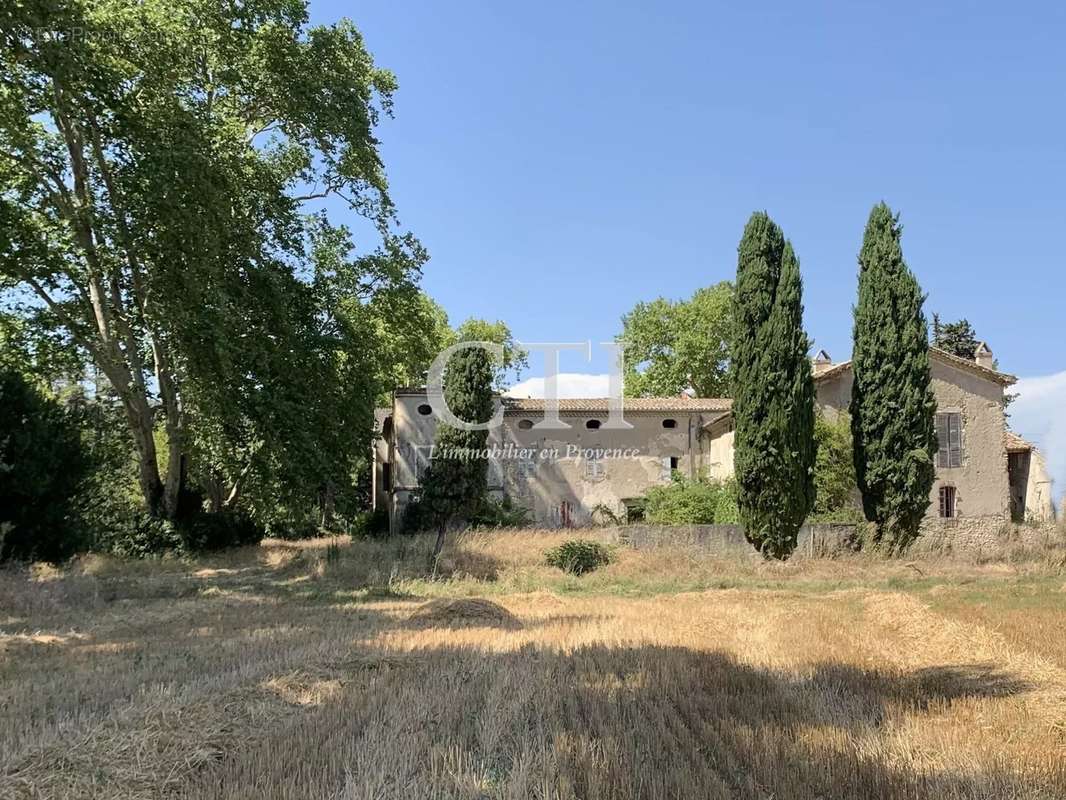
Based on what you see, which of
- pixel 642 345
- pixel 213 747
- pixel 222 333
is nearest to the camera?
pixel 213 747

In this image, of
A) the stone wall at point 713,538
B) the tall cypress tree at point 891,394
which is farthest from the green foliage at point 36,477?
the tall cypress tree at point 891,394

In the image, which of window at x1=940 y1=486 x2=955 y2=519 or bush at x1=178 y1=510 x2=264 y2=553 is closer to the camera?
bush at x1=178 y1=510 x2=264 y2=553

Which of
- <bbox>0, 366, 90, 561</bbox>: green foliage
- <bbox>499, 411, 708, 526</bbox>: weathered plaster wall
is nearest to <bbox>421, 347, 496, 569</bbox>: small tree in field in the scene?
<bbox>499, 411, 708, 526</bbox>: weathered plaster wall

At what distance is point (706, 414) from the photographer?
2634 cm

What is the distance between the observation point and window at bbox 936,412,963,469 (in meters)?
23.0

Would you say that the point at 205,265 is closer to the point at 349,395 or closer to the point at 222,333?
the point at 222,333

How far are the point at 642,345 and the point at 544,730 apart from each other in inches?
1535

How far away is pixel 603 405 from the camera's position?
85.9 ft

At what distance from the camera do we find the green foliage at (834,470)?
69.1ft

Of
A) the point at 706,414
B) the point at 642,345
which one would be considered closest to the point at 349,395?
the point at 706,414

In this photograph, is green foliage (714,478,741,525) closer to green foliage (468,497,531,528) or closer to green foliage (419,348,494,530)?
green foliage (468,497,531,528)

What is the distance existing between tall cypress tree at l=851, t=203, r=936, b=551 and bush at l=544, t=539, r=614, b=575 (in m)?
8.04

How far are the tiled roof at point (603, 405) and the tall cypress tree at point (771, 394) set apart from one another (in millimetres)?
7451

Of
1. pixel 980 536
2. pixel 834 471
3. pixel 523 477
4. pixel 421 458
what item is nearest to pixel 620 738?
pixel 834 471
